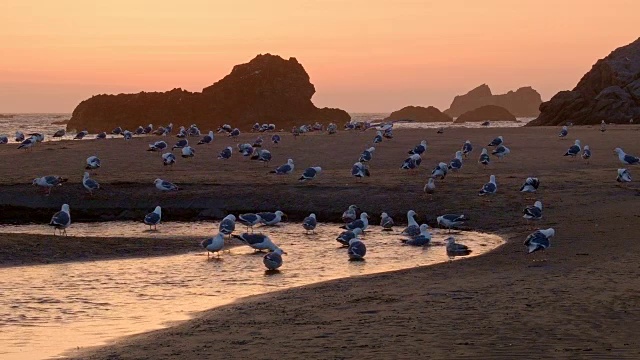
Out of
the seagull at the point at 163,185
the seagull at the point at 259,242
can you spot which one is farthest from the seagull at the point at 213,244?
the seagull at the point at 163,185

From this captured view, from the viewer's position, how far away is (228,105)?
16900 centimetres

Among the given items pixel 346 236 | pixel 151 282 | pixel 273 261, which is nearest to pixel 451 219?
pixel 346 236

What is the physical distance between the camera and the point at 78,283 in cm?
1816

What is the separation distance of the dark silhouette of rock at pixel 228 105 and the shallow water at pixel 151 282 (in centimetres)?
13755

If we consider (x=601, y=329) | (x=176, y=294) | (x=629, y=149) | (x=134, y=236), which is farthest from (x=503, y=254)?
(x=629, y=149)

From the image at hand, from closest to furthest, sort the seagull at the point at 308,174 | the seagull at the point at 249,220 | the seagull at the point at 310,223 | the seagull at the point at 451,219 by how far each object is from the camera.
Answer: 1. the seagull at the point at 451,219
2. the seagull at the point at 310,223
3. the seagull at the point at 249,220
4. the seagull at the point at 308,174

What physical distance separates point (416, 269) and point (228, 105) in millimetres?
152442

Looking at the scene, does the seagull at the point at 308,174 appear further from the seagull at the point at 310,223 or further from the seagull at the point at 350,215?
the seagull at the point at 310,223

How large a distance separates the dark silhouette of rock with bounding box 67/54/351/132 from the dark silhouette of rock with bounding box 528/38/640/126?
2783 inches

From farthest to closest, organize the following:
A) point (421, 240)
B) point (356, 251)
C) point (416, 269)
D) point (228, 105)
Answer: point (228, 105) < point (421, 240) < point (356, 251) < point (416, 269)

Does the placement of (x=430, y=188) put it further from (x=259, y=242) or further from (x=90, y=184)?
(x=90, y=184)

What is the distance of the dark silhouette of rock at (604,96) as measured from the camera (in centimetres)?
8219

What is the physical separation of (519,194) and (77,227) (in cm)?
1385

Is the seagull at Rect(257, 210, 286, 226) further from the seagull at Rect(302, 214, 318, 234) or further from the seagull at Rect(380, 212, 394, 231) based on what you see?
the seagull at Rect(380, 212, 394, 231)
